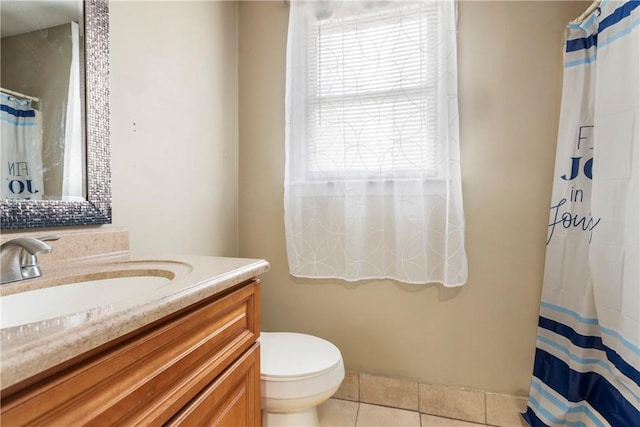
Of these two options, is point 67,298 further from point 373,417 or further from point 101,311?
point 373,417

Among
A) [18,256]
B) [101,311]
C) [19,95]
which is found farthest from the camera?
[19,95]

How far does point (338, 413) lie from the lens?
5.06ft

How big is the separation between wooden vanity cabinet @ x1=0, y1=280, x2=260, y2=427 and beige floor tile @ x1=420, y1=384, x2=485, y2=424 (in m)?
0.98

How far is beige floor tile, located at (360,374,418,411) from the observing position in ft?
5.14

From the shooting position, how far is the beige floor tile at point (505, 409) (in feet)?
4.75

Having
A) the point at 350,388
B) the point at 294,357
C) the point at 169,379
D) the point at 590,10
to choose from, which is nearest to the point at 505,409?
the point at 350,388

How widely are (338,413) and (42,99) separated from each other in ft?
5.49

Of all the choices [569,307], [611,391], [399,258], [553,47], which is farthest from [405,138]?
[611,391]

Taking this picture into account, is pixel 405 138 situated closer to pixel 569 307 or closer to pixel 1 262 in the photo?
pixel 569 307

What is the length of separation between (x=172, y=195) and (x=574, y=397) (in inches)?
70.4

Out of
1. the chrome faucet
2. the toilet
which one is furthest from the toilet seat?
the chrome faucet

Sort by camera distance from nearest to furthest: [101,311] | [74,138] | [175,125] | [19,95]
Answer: [101,311] < [19,95] < [74,138] < [175,125]

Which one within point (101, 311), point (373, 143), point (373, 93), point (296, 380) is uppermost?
point (373, 93)

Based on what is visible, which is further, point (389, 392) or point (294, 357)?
point (389, 392)
